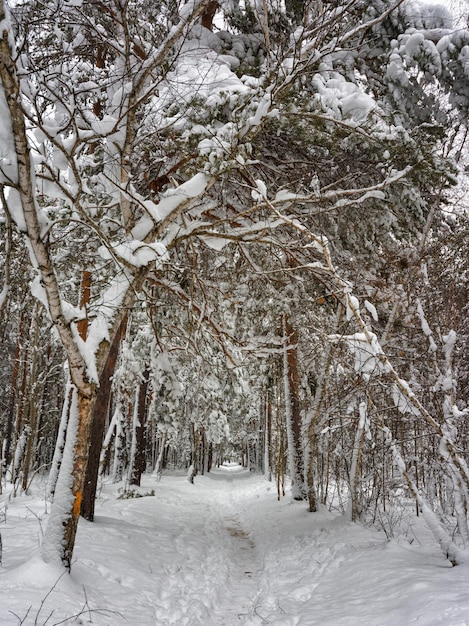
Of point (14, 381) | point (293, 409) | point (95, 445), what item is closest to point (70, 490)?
point (95, 445)

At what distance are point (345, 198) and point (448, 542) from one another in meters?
4.36

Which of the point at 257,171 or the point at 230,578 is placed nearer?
the point at 257,171

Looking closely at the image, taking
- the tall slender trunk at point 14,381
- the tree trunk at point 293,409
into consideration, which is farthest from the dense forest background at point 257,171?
the tall slender trunk at point 14,381

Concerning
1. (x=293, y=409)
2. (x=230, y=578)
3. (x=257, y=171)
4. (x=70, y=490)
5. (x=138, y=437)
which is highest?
(x=257, y=171)

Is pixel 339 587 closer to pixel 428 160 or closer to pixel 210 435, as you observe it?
pixel 428 160

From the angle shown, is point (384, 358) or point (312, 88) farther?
point (312, 88)

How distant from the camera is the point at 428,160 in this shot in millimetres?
4824

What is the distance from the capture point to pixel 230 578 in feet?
20.6

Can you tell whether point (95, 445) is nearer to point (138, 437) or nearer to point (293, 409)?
point (293, 409)

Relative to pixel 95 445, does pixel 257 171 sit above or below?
above

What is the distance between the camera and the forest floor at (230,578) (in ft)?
11.8

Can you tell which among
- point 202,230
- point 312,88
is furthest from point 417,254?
point 202,230

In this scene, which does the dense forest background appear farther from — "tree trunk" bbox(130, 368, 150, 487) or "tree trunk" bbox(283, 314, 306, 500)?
"tree trunk" bbox(130, 368, 150, 487)

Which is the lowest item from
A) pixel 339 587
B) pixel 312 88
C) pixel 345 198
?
pixel 339 587
